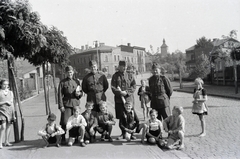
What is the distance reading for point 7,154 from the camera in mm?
5727

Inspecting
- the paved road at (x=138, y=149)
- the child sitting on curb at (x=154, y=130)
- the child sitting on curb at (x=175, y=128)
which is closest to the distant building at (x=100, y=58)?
the paved road at (x=138, y=149)

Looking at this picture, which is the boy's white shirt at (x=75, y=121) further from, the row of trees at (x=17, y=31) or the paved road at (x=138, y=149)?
the row of trees at (x=17, y=31)

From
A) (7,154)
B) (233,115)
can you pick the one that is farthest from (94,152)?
(233,115)

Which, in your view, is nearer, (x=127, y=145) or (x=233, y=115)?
(x=127, y=145)

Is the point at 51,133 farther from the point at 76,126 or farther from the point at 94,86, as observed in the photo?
the point at 94,86

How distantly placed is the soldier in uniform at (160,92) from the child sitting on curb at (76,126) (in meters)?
1.95

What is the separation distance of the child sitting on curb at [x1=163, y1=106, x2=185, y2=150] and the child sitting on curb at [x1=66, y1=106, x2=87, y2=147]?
79.1 inches

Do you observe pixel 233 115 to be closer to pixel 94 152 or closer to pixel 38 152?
pixel 94 152

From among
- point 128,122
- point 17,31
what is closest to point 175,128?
point 128,122

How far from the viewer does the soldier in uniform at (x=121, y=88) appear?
6777mm

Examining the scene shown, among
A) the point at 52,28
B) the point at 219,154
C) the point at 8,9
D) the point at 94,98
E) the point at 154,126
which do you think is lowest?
the point at 219,154

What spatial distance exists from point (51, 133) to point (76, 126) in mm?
618

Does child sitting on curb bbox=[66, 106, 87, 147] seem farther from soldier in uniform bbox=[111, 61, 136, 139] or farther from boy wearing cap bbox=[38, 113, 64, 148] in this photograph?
soldier in uniform bbox=[111, 61, 136, 139]

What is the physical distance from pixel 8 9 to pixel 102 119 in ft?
11.4
